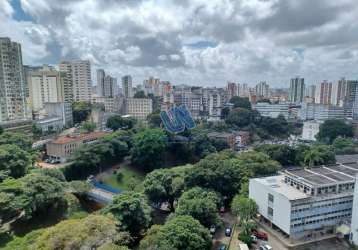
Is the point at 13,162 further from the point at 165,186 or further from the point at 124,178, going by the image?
the point at 165,186

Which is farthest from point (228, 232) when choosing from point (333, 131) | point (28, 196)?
point (333, 131)

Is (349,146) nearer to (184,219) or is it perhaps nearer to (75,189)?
(184,219)

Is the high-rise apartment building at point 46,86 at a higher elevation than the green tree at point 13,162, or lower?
higher

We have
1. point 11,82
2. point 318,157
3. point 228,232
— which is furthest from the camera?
point 11,82

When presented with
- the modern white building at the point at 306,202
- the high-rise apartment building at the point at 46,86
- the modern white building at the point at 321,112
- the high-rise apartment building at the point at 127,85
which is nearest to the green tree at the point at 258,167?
the modern white building at the point at 306,202

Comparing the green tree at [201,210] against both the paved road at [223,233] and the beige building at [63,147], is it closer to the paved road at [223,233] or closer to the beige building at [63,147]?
the paved road at [223,233]

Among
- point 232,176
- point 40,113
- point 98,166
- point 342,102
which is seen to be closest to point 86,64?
point 40,113

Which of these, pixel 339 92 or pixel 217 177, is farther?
pixel 339 92
